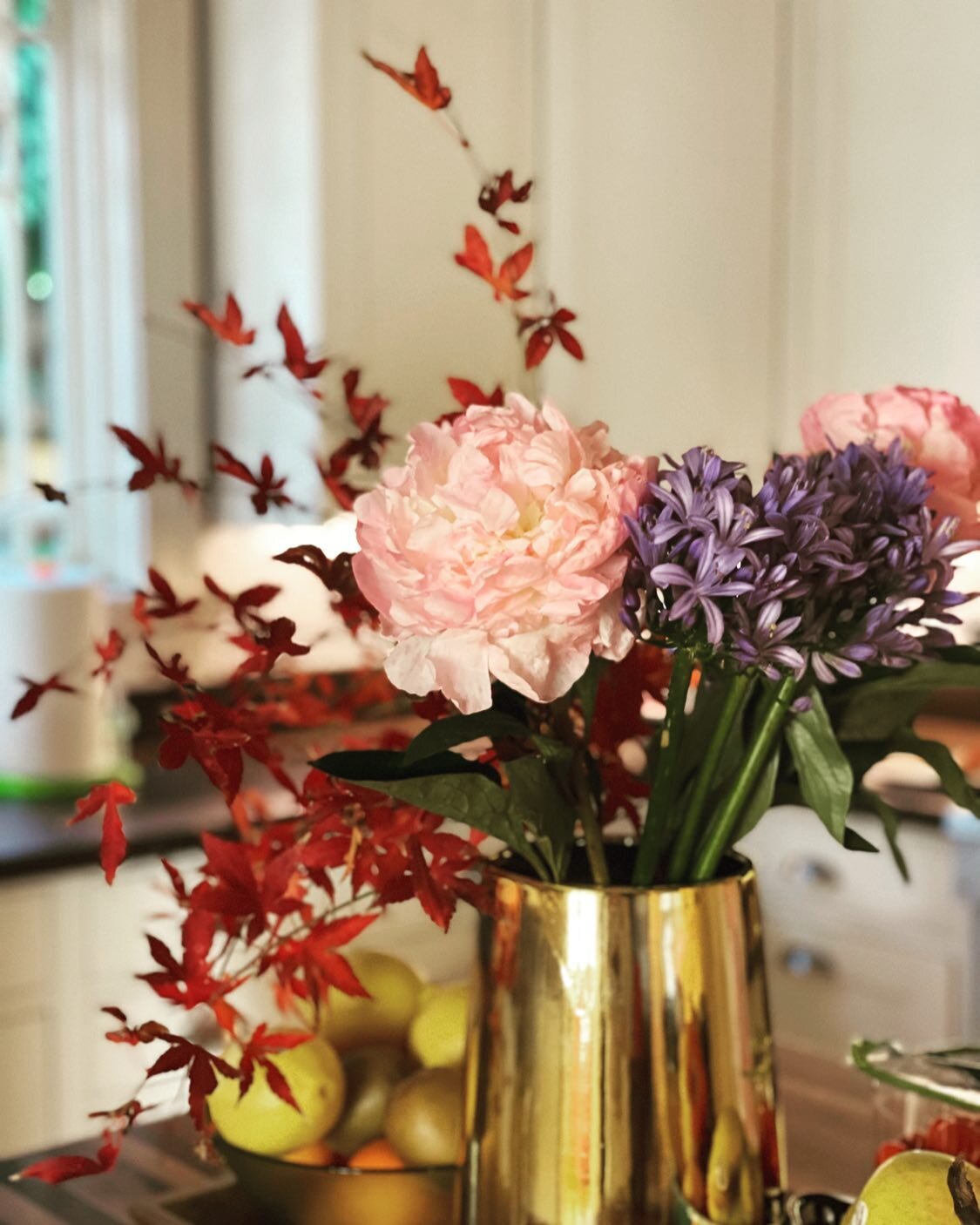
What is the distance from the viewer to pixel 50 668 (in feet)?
7.34

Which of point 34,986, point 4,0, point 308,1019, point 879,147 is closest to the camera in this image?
point 308,1019

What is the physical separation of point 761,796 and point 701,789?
26 millimetres

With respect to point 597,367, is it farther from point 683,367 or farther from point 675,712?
point 675,712

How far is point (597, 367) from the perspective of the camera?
280 cm

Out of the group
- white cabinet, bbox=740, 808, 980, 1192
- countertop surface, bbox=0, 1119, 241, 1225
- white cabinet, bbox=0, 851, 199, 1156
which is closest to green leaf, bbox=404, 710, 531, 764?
countertop surface, bbox=0, 1119, 241, 1225

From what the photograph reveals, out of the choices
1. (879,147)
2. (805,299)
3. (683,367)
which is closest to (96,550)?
(683,367)

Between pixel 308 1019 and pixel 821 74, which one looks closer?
pixel 308 1019

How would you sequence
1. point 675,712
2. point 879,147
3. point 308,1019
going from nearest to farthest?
point 675,712
point 308,1019
point 879,147

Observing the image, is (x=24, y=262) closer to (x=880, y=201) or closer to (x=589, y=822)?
(x=880, y=201)

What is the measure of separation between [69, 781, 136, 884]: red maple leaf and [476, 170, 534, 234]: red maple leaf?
0.94 feet

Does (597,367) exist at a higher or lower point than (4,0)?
lower

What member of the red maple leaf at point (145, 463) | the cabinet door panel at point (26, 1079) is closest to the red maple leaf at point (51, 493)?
the red maple leaf at point (145, 463)

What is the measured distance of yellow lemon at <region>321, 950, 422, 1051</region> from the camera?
0.83 metres

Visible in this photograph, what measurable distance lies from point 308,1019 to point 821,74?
242 cm
